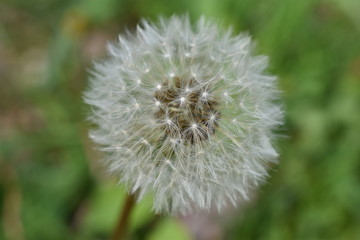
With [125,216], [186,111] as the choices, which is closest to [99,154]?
[125,216]

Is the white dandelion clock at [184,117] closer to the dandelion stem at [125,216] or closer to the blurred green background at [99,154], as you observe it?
the dandelion stem at [125,216]

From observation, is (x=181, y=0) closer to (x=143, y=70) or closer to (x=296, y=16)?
(x=296, y=16)

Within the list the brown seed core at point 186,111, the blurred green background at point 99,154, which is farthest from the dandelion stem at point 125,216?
the blurred green background at point 99,154

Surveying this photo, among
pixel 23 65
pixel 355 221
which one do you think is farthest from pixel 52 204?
pixel 355 221

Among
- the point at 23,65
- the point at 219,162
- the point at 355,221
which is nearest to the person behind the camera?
the point at 219,162

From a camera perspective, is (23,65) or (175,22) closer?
(175,22)

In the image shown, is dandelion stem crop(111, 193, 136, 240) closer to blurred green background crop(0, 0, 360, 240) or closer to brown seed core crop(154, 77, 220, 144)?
brown seed core crop(154, 77, 220, 144)

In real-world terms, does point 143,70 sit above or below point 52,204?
above
